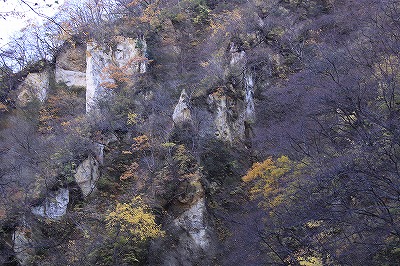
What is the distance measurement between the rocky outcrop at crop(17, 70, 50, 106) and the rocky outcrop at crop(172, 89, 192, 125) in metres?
13.3

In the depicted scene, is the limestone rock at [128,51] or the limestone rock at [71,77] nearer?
the limestone rock at [128,51]

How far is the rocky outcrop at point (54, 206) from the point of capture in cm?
1440

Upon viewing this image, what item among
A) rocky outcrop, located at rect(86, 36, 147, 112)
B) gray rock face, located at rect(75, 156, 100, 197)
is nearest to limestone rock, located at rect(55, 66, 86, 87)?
rocky outcrop, located at rect(86, 36, 147, 112)

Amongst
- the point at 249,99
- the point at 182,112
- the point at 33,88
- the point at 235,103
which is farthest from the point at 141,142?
the point at 33,88

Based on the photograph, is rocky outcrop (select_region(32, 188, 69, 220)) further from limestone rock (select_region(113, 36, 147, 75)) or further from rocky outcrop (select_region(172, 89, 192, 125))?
limestone rock (select_region(113, 36, 147, 75))

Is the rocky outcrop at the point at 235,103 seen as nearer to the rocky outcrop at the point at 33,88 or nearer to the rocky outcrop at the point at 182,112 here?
the rocky outcrop at the point at 182,112

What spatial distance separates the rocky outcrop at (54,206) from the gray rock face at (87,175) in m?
0.86

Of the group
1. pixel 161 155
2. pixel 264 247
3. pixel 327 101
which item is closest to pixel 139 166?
pixel 161 155

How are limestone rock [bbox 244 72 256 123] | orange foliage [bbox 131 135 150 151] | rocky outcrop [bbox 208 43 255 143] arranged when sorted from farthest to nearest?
limestone rock [bbox 244 72 256 123] → rocky outcrop [bbox 208 43 255 143] → orange foliage [bbox 131 135 150 151]

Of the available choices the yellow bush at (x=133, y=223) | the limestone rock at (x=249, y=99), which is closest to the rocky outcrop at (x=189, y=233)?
the yellow bush at (x=133, y=223)

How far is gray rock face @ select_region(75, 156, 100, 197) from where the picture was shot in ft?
52.0

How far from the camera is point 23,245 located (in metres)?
13.2

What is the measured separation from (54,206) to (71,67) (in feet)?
52.7

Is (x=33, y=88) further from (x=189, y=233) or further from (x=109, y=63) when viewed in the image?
(x=189, y=233)
